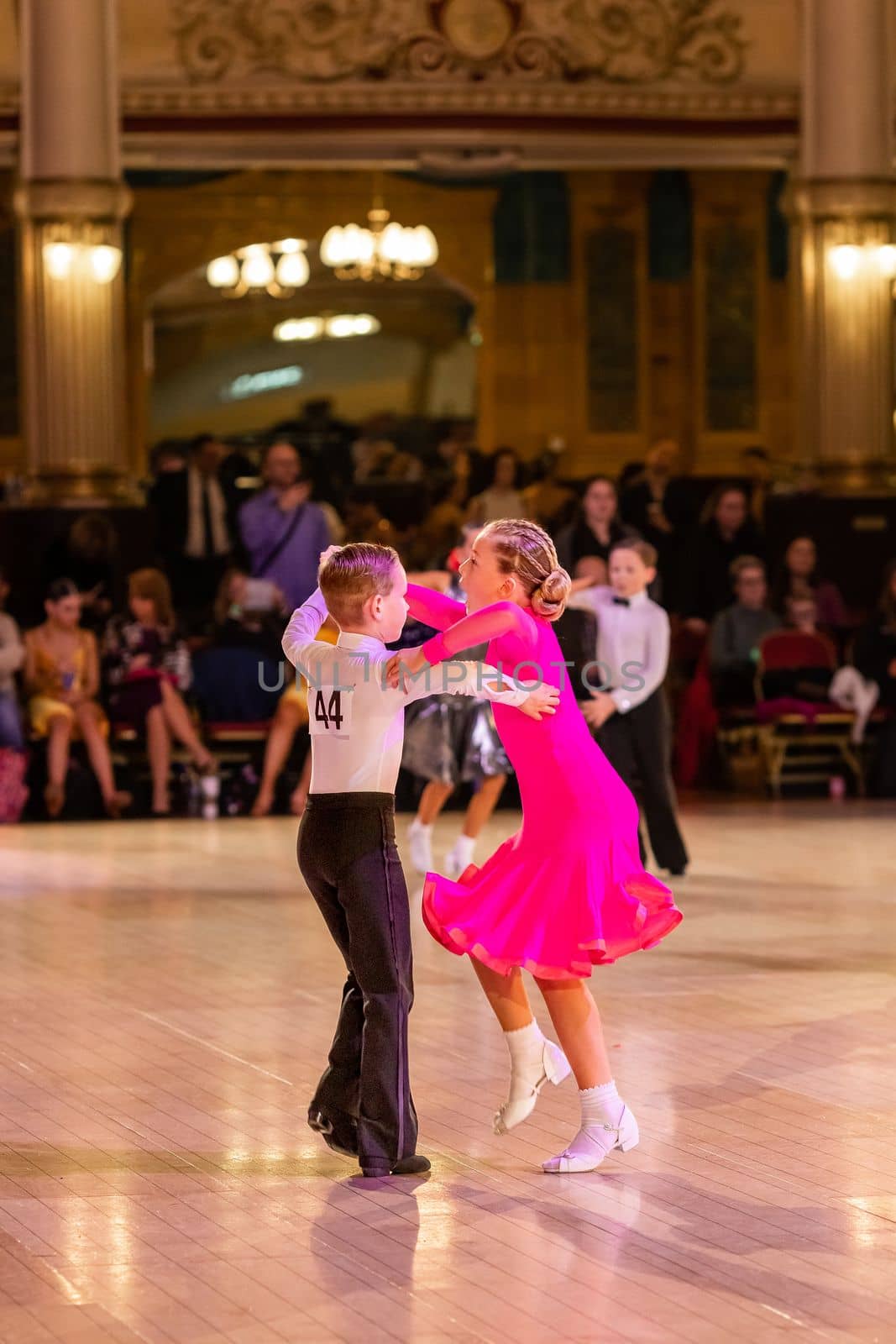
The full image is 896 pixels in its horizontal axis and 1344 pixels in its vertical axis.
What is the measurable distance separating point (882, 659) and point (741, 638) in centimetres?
91

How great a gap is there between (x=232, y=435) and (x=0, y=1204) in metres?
19.6

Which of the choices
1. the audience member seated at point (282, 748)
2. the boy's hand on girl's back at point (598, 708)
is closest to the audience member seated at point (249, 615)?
the audience member seated at point (282, 748)

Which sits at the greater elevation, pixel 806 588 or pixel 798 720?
pixel 806 588

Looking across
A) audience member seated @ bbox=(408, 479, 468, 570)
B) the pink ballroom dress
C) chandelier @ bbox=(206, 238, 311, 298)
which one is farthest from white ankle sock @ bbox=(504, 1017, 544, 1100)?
chandelier @ bbox=(206, 238, 311, 298)

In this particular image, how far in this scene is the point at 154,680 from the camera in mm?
14062

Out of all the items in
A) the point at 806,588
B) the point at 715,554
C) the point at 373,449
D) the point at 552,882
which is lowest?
the point at 552,882

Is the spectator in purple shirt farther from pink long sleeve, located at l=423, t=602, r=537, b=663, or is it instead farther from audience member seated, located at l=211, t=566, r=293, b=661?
pink long sleeve, located at l=423, t=602, r=537, b=663

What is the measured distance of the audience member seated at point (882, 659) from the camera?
Result: 14.8 meters

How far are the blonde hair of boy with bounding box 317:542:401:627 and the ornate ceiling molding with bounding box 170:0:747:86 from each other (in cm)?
1219

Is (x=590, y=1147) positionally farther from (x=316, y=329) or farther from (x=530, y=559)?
(x=316, y=329)

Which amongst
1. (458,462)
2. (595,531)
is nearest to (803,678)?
(595,531)

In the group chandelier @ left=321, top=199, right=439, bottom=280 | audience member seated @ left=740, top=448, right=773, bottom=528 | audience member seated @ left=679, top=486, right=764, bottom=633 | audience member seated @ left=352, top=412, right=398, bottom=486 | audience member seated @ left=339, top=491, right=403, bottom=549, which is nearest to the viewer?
audience member seated @ left=339, top=491, right=403, bottom=549

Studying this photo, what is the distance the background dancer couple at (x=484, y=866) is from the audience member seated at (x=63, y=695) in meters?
8.54

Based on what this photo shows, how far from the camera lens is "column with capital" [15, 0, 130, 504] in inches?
637
